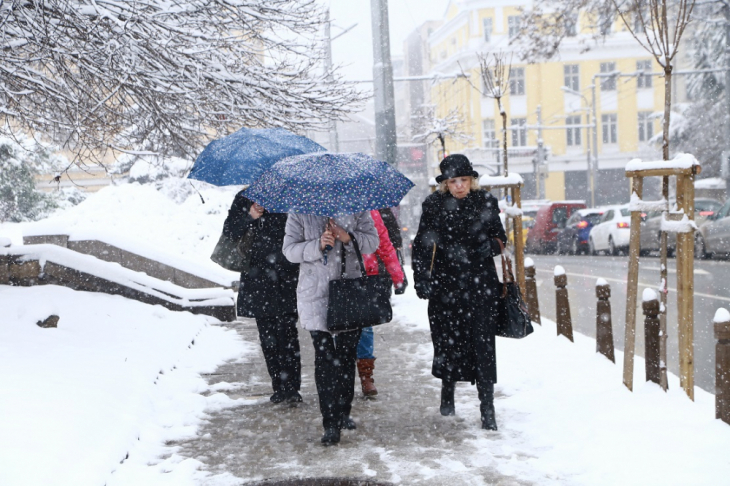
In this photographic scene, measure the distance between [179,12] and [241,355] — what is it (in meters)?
3.50

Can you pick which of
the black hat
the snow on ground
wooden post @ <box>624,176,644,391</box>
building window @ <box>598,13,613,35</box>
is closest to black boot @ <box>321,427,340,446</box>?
the snow on ground

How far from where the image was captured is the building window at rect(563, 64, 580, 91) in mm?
55650

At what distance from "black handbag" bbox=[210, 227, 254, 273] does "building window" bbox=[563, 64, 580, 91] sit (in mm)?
52653

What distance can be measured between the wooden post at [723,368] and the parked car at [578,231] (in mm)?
21008

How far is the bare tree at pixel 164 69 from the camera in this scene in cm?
727

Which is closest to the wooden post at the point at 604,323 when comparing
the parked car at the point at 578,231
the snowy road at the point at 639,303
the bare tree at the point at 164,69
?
the snowy road at the point at 639,303

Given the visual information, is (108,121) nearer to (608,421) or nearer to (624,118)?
(608,421)

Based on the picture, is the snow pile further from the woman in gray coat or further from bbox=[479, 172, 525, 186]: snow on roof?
bbox=[479, 172, 525, 186]: snow on roof

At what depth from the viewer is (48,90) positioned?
7438mm

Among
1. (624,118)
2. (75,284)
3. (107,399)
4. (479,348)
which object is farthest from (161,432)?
(624,118)

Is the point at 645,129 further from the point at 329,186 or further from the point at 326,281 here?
the point at 329,186

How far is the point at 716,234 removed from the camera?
18734 millimetres

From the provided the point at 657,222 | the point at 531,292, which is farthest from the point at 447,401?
the point at 657,222

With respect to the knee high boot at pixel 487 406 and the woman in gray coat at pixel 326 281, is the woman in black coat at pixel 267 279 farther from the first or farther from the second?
the knee high boot at pixel 487 406
